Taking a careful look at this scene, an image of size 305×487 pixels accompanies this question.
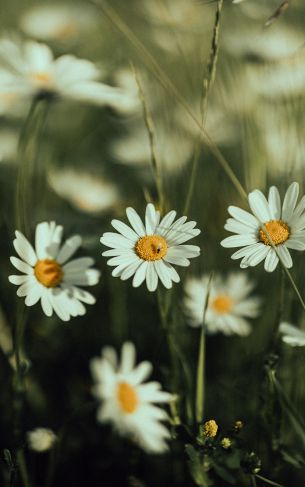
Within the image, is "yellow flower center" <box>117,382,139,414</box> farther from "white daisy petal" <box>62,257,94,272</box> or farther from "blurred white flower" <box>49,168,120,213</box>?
"blurred white flower" <box>49,168,120,213</box>

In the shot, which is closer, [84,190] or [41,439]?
[41,439]

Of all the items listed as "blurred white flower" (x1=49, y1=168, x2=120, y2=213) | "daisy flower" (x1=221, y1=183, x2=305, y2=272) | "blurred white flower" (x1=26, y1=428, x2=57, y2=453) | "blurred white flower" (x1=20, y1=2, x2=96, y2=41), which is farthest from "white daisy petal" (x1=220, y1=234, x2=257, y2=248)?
"blurred white flower" (x1=20, y1=2, x2=96, y2=41)

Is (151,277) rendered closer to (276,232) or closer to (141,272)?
(141,272)

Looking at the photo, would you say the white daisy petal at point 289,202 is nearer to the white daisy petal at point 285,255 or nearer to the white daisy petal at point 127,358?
the white daisy petal at point 285,255

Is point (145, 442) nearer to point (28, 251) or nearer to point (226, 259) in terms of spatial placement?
point (28, 251)

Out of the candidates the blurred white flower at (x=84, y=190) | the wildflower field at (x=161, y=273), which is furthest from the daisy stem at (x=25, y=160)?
the blurred white flower at (x=84, y=190)

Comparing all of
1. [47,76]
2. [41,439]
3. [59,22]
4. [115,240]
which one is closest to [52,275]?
[115,240]
